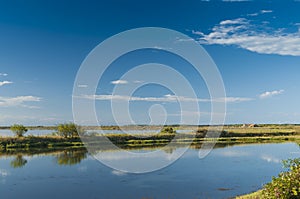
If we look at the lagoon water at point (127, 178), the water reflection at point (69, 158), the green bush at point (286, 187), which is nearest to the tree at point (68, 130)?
the water reflection at point (69, 158)

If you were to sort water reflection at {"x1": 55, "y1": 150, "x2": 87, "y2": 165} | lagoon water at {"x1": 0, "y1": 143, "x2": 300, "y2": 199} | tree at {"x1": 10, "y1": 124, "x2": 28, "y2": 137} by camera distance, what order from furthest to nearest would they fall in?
tree at {"x1": 10, "y1": 124, "x2": 28, "y2": 137} → water reflection at {"x1": 55, "y1": 150, "x2": 87, "y2": 165} → lagoon water at {"x1": 0, "y1": 143, "x2": 300, "y2": 199}

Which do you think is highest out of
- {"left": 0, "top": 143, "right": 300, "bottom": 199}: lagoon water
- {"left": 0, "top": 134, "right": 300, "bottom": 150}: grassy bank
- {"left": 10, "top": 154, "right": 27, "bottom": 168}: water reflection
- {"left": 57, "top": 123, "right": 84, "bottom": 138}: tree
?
{"left": 57, "top": 123, "right": 84, "bottom": 138}: tree

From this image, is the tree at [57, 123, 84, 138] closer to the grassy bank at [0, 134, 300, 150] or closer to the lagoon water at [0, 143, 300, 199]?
A: the grassy bank at [0, 134, 300, 150]

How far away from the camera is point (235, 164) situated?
78.3 feet

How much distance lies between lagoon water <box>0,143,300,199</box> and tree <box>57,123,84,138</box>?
1317cm

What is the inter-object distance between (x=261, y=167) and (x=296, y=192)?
17.6 m

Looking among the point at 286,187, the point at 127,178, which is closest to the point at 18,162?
the point at 127,178

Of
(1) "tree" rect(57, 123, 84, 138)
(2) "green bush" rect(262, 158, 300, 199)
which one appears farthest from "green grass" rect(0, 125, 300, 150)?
(2) "green bush" rect(262, 158, 300, 199)

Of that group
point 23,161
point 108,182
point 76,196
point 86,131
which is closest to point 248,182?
point 108,182

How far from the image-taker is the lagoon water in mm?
14977

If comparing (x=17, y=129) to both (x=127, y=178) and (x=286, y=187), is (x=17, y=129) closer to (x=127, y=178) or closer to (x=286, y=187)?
(x=127, y=178)

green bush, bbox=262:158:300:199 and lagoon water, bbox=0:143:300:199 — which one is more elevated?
green bush, bbox=262:158:300:199

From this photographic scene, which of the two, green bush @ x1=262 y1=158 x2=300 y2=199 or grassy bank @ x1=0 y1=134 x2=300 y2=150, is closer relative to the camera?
green bush @ x1=262 y1=158 x2=300 y2=199

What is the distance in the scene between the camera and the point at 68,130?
40781 millimetres
